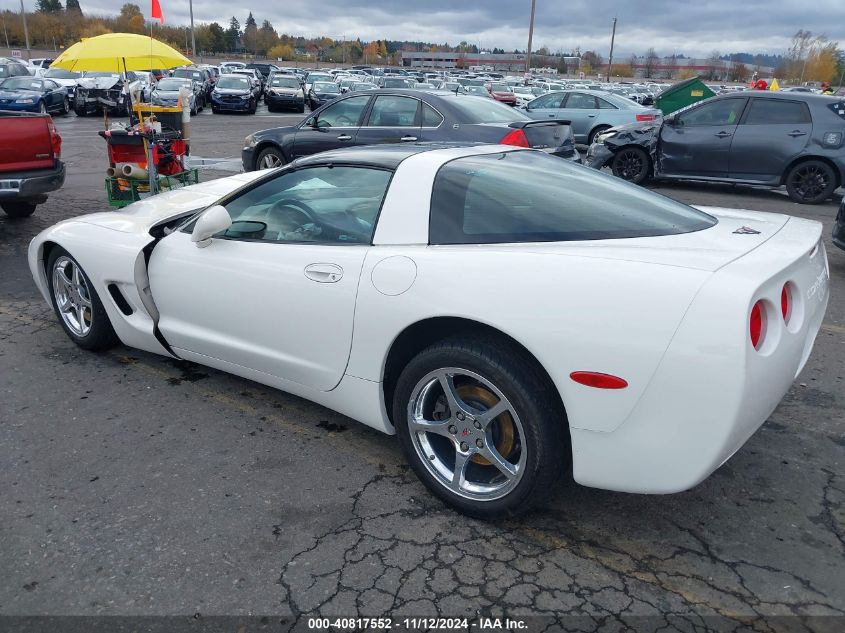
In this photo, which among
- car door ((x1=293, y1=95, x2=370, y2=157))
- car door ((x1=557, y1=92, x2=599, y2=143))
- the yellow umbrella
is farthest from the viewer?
car door ((x1=557, y1=92, x2=599, y2=143))

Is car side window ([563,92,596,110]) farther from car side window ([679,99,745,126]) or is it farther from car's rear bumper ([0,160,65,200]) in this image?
car's rear bumper ([0,160,65,200])

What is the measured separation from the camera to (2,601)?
2.46 metres

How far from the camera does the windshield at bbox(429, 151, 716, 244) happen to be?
2.89m

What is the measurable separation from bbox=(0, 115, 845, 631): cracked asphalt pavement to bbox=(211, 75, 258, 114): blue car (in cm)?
2512

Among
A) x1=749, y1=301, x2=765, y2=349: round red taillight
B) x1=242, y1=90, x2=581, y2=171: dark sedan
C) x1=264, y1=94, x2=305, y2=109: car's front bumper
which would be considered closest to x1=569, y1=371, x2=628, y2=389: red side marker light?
x1=749, y1=301, x2=765, y2=349: round red taillight

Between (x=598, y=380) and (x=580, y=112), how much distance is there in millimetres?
15296

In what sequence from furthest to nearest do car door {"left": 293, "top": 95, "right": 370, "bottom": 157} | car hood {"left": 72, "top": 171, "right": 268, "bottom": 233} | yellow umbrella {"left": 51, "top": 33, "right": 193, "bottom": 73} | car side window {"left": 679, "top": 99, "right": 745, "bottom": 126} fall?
1. car side window {"left": 679, "top": 99, "right": 745, "bottom": 126}
2. car door {"left": 293, "top": 95, "right": 370, "bottom": 157}
3. yellow umbrella {"left": 51, "top": 33, "right": 193, "bottom": 73}
4. car hood {"left": 72, "top": 171, "right": 268, "bottom": 233}

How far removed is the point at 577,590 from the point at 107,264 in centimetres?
314

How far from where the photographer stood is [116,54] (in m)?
8.37

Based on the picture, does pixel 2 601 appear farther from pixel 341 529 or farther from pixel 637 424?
pixel 637 424

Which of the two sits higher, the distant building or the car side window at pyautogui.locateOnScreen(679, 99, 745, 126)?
the distant building

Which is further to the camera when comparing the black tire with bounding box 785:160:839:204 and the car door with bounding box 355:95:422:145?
the black tire with bounding box 785:160:839:204

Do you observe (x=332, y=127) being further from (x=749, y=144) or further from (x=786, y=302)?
(x=786, y=302)

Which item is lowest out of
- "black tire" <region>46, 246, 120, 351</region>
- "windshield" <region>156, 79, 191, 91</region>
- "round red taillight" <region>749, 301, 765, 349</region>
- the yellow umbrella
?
"black tire" <region>46, 246, 120, 351</region>
